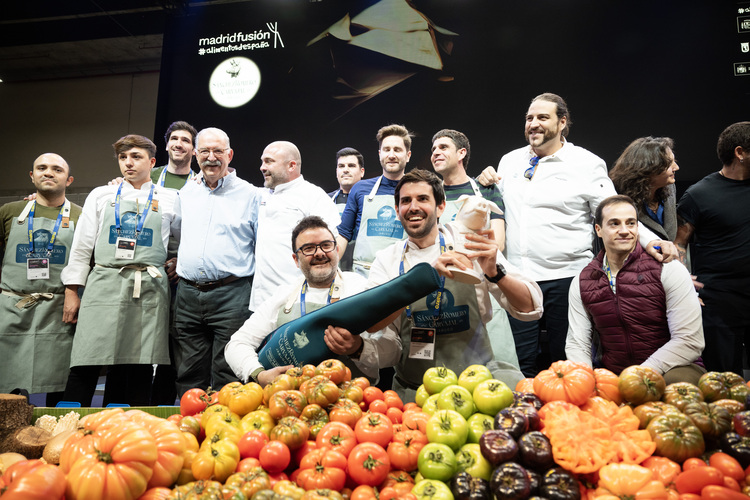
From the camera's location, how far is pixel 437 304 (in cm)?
193

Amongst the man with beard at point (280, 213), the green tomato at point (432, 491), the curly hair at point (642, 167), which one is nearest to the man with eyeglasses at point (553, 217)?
the curly hair at point (642, 167)

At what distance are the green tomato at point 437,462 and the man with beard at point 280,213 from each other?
7.33ft

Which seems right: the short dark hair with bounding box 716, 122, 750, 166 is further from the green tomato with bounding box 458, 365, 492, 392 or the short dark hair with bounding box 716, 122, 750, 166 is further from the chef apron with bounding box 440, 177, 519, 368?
the green tomato with bounding box 458, 365, 492, 392

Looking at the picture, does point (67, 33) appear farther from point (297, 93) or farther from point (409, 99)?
point (409, 99)

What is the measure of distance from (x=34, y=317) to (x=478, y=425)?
10.5 ft

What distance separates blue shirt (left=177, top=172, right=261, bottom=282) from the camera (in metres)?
3.20

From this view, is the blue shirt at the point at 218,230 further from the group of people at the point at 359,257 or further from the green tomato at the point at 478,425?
the green tomato at the point at 478,425

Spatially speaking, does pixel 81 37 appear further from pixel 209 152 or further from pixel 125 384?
pixel 125 384

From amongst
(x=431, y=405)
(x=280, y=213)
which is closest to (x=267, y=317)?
(x=431, y=405)

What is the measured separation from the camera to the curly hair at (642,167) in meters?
2.82

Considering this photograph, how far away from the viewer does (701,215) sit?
→ 2959mm

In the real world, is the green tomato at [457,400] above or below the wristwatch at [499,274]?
below

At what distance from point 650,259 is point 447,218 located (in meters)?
1.11

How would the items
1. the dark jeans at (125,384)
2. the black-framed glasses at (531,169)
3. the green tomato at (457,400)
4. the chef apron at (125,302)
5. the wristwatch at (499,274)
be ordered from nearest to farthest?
the green tomato at (457,400), the wristwatch at (499,274), the black-framed glasses at (531,169), the chef apron at (125,302), the dark jeans at (125,384)
